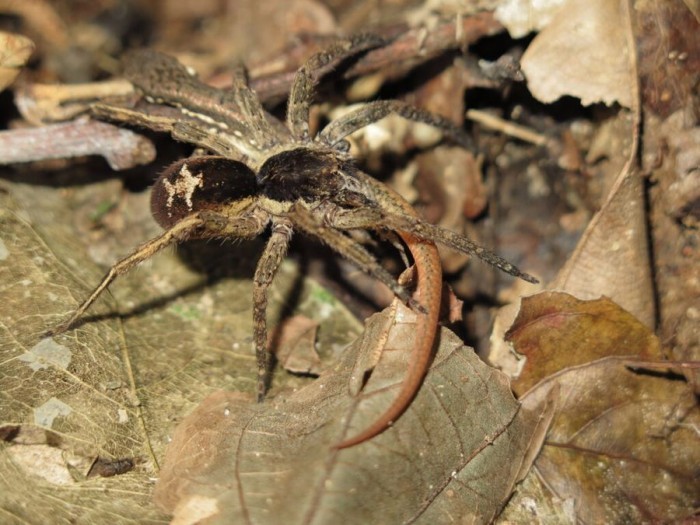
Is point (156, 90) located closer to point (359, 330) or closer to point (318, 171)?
point (318, 171)

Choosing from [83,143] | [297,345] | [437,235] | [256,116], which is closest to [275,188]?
[256,116]

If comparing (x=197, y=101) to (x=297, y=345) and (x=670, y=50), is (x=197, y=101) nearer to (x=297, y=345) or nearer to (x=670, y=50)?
(x=297, y=345)

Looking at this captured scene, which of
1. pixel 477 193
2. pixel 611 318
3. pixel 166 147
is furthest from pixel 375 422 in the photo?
pixel 166 147

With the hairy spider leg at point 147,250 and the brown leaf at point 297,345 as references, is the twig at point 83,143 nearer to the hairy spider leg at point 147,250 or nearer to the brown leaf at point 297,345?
the hairy spider leg at point 147,250

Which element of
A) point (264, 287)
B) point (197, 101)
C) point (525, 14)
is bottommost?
point (264, 287)

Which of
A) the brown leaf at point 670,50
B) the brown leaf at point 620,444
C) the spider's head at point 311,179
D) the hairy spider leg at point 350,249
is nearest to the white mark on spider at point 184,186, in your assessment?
the spider's head at point 311,179

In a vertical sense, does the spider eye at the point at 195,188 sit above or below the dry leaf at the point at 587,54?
below

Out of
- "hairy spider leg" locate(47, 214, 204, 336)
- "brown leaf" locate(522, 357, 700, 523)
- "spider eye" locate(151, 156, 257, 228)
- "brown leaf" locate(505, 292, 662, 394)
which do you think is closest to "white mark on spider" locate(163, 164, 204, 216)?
"spider eye" locate(151, 156, 257, 228)
